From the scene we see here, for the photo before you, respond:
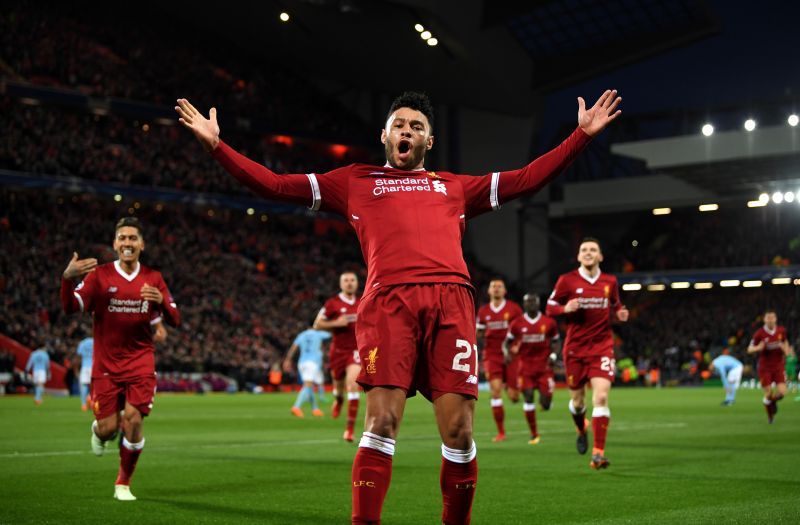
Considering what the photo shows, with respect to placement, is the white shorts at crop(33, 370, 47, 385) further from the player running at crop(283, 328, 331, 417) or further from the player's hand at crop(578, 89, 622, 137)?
the player's hand at crop(578, 89, 622, 137)

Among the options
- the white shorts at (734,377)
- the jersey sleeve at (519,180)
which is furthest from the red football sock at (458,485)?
the white shorts at (734,377)

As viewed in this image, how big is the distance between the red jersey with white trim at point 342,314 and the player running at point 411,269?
512 inches

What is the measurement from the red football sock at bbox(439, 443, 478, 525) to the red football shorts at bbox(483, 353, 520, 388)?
13.7m

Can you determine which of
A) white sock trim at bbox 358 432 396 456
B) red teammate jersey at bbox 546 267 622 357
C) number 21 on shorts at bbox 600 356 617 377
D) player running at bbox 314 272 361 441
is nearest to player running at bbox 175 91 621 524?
white sock trim at bbox 358 432 396 456

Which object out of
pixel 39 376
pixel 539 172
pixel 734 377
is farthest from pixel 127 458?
pixel 734 377

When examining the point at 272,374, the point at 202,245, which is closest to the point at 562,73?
the point at 202,245

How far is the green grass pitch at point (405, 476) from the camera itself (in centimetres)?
922

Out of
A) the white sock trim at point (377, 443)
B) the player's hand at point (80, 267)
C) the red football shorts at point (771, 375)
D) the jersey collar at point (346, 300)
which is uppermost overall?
the jersey collar at point (346, 300)

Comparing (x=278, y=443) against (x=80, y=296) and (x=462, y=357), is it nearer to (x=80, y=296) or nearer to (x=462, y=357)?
(x=80, y=296)

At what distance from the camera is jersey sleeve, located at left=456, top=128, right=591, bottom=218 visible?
20.2 ft

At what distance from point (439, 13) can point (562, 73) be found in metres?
12.2

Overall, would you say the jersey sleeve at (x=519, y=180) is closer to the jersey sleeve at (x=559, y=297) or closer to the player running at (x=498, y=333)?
the jersey sleeve at (x=559, y=297)

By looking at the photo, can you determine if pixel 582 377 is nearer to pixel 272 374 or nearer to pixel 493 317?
pixel 493 317

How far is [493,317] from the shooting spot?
20.5 m
